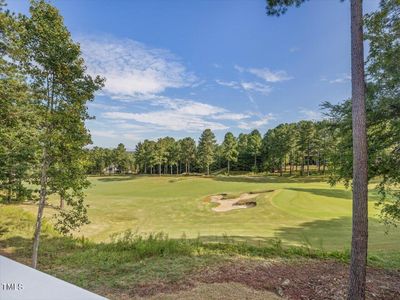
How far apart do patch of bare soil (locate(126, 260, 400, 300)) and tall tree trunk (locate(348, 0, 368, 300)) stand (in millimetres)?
733

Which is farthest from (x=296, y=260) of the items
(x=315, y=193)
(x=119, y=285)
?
(x=315, y=193)

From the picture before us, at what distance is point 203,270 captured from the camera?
6.02m

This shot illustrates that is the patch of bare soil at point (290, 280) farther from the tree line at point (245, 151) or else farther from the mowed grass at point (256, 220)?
the tree line at point (245, 151)

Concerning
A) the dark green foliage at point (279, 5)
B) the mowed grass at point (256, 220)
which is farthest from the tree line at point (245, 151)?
the dark green foliage at point (279, 5)

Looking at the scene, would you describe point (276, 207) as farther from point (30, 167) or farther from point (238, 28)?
point (30, 167)

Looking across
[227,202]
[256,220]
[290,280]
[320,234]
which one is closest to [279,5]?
→ [290,280]

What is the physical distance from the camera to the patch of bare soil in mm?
4938

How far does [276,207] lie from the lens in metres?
18.7

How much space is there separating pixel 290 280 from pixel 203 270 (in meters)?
1.84

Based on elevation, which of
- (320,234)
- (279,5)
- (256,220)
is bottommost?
(256,220)

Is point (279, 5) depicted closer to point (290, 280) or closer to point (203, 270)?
point (290, 280)

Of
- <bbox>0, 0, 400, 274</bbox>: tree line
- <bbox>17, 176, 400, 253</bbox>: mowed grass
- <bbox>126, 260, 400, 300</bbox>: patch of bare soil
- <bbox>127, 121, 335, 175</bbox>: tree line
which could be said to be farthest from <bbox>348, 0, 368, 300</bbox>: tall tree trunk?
<bbox>127, 121, 335, 175</bbox>: tree line

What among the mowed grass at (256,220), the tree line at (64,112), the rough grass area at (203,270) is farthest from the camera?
the mowed grass at (256,220)

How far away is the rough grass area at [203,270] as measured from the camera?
4898 mm
